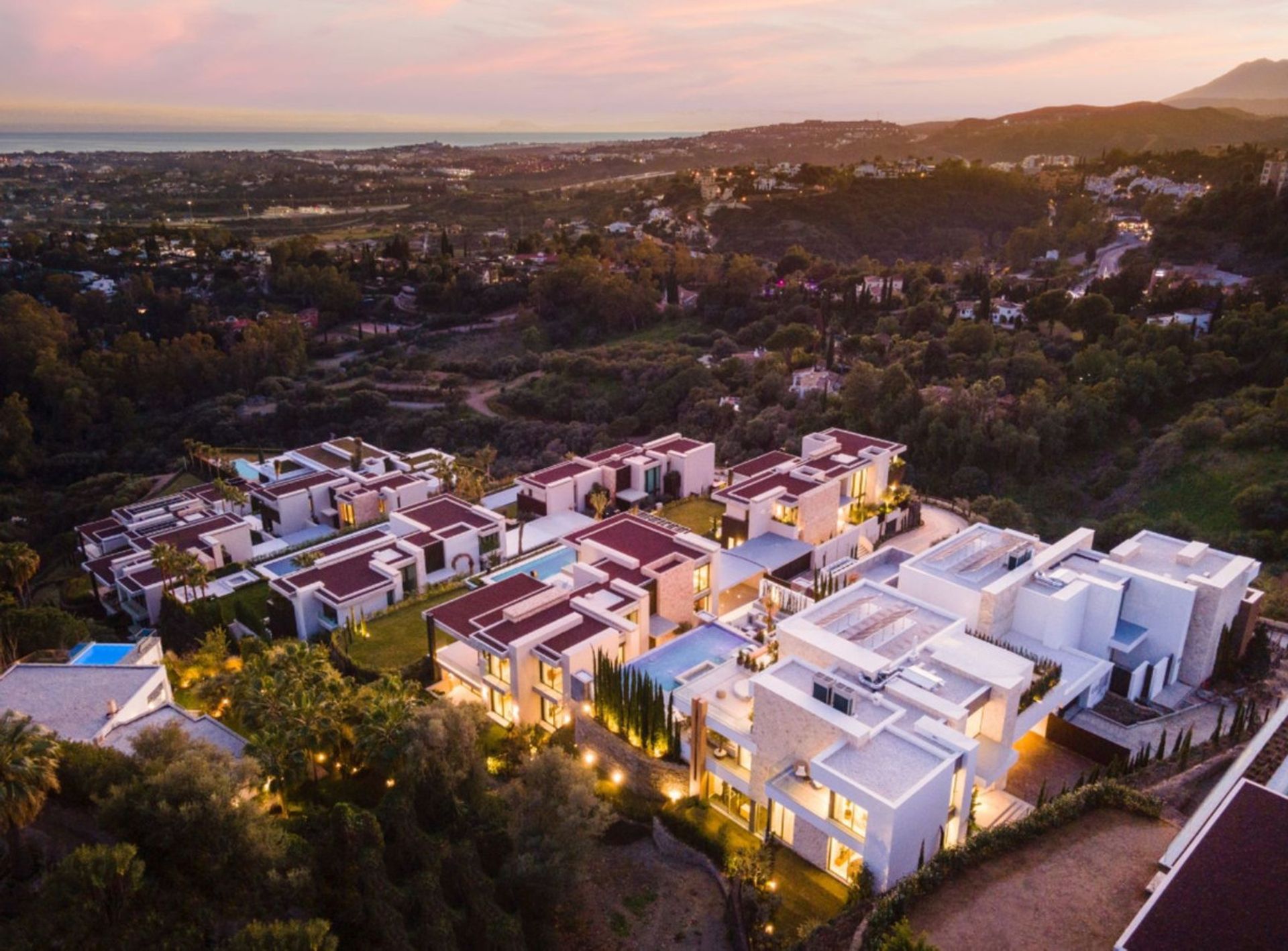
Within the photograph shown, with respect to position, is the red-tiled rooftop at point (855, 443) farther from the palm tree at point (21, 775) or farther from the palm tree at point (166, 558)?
the palm tree at point (21, 775)

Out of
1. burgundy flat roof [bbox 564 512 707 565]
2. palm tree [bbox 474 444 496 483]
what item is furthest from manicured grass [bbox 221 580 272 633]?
palm tree [bbox 474 444 496 483]

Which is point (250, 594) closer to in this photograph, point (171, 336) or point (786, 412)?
point (786, 412)

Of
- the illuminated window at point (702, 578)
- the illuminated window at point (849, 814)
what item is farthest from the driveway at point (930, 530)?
the illuminated window at point (849, 814)

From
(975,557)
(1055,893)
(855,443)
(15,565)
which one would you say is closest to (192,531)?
(15,565)

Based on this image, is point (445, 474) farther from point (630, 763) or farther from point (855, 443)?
point (630, 763)

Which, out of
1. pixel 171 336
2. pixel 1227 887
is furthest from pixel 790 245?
pixel 1227 887

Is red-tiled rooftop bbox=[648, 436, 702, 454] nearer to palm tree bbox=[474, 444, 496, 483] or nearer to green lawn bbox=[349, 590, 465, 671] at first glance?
palm tree bbox=[474, 444, 496, 483]
